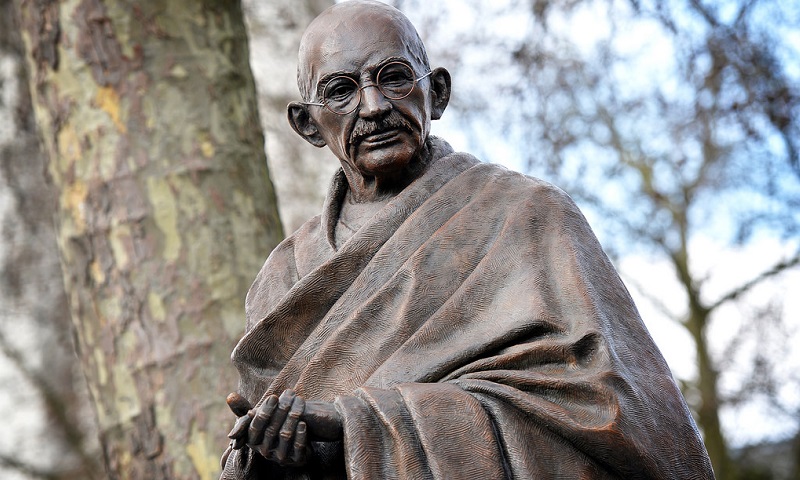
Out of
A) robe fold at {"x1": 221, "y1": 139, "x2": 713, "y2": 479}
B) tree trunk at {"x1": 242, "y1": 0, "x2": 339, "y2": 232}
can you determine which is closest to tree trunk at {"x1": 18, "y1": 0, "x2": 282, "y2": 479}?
robe fold at {"x1": 221, "y1": 139, "x2": 713, "y2": 479}

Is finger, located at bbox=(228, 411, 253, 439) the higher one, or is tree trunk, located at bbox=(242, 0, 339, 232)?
tree trunk, located at bbox=(242, 0, 339, 232)

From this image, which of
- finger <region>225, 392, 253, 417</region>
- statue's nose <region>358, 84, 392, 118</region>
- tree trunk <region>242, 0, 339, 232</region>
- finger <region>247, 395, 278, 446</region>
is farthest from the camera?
tree trunk <region>242, 0, 339, 232</region>

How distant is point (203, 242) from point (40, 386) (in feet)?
18.6

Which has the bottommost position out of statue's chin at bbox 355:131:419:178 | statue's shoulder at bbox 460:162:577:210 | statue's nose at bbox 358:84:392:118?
statue's shoulder at bbox 460:162:577:210

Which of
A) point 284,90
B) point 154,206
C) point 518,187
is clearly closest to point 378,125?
point 518,187

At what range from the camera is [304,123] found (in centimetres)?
396

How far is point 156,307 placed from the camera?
6695 millimetres

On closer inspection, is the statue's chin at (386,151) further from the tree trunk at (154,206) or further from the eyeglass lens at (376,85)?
the tree trunk at (154,206)

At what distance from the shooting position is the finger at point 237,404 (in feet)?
10.6

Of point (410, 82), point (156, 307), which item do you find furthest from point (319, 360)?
point (156, 307)

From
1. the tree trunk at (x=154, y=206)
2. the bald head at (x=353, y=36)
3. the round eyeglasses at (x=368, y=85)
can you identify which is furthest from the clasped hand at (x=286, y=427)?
the tree trunk at (x=154, y=206)

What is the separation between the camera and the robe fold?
10.5 ft

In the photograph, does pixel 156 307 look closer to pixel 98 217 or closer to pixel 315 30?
pixel 98 217

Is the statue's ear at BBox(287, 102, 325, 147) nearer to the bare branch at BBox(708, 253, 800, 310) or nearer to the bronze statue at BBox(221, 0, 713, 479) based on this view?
the bronze statue at BBox(221, 0, 713, 479)
